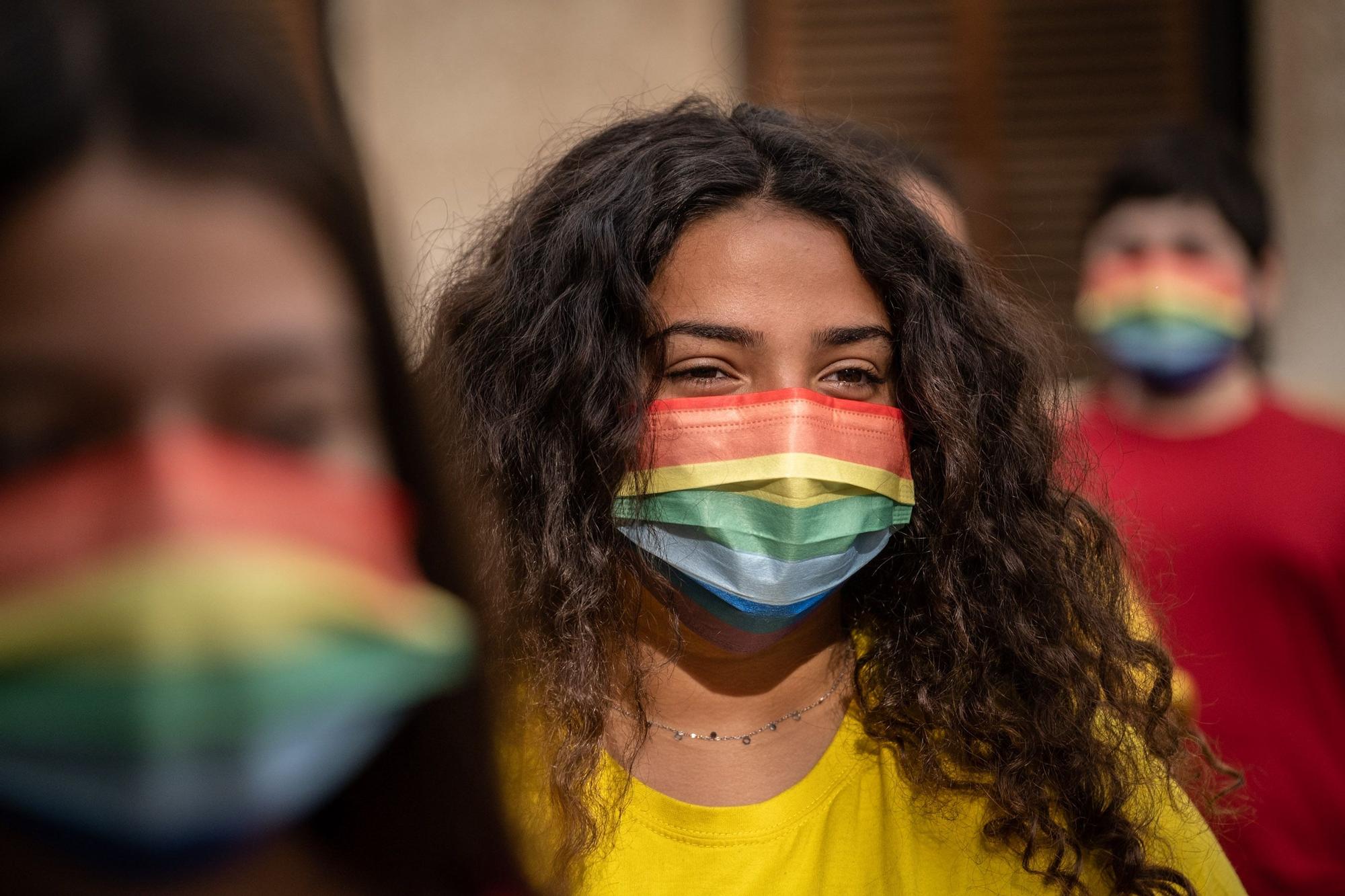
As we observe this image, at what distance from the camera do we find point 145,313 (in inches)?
27.9

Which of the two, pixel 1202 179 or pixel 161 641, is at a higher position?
pixel 161 641

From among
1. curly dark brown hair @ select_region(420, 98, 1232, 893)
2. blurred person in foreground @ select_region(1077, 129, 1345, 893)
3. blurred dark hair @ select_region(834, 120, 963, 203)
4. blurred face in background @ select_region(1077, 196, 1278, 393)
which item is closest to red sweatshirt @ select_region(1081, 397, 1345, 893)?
blurred person in foreground @ select_region(1077, 129, 1345, 893)

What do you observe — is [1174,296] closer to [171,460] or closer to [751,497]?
[751,497]

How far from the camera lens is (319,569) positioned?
2.50 ft

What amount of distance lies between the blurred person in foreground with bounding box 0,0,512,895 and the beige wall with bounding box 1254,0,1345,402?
455cm

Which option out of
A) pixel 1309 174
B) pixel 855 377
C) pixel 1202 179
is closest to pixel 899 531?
pixel 855 377

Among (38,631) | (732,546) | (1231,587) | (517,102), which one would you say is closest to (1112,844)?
(732,546)

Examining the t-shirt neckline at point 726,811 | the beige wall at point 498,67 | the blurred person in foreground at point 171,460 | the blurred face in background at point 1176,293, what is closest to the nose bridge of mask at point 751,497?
the t-shirt neckline at point 726,811

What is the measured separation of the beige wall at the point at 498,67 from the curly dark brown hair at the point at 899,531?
93.2 inches

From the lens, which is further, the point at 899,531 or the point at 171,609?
the point at 899,531

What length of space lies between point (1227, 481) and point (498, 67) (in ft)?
9.54

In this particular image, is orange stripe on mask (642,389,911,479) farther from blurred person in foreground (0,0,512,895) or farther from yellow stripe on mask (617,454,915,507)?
blurred person in foreground (0,0,512,895)

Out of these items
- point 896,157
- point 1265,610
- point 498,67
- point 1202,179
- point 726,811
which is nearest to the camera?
point 726,811

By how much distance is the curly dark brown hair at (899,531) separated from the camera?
1.89 m
